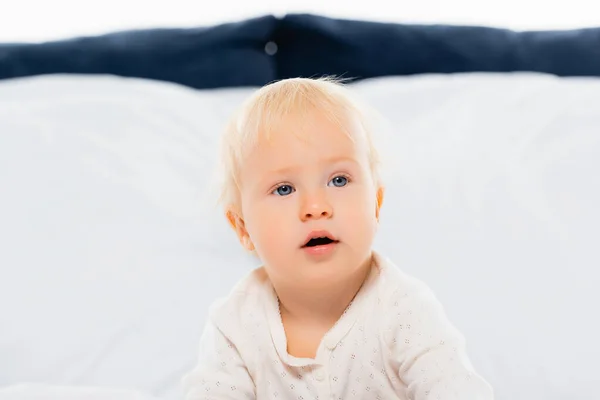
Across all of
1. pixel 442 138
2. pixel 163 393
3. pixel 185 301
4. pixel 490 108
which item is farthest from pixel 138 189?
pixel 490 108

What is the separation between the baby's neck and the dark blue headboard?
1091 millimetres

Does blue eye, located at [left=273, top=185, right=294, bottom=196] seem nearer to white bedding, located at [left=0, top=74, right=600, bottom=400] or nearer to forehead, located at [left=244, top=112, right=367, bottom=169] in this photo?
forehead, located at [left=244, top=112, right=367, bottom=169]

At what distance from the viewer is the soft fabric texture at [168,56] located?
2.01m

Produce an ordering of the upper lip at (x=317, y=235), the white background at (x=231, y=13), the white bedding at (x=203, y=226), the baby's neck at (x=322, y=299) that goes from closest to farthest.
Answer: the upper lip at (x=317, y=235), the baby's neck at (x=322, y=299), the white bedding at (x=203, y=226), the white background at (x=231, y=13)

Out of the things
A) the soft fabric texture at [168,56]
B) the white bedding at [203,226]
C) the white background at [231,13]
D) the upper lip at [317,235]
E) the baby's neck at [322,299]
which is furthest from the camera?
the white background at [231,13]

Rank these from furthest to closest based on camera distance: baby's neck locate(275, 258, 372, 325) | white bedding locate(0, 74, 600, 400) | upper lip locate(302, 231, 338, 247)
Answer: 1. white bedding locate(0, 74, 600, 400)
2. baby's neck locate(275, 258, 372, 325)
3. upper lip locate(302, 231, 338, 247)

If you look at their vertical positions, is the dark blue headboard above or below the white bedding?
above

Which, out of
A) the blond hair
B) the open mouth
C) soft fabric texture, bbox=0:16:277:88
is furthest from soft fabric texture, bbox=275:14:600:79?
the open mouth

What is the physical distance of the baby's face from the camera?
3.00ft

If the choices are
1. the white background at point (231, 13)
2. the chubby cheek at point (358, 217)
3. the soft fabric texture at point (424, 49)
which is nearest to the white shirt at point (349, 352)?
the chubby cheek at point (358, 217)

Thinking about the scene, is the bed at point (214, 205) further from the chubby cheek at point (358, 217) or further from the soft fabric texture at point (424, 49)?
the chubby cheek at point (358, 217)

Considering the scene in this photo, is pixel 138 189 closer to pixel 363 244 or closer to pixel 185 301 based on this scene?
pixel 185 301

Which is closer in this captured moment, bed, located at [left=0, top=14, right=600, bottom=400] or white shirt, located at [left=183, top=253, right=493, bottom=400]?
white shirt, located at [left=183, top=253, right=493, bottom=400]

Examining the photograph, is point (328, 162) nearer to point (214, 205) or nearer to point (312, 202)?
point (312, 202)
